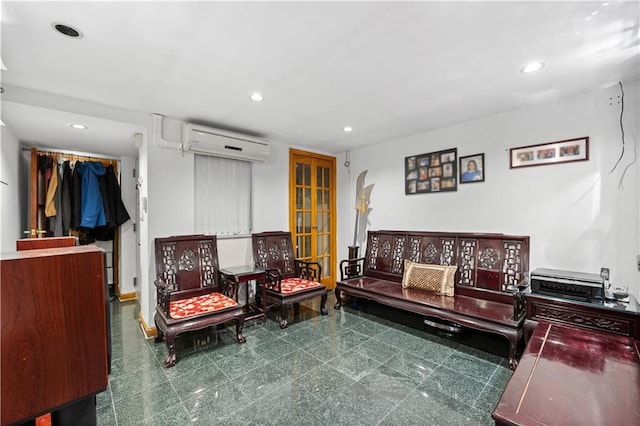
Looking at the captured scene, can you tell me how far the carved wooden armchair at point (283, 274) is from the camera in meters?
3.29

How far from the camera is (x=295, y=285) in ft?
11.6

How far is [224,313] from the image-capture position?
2.75m

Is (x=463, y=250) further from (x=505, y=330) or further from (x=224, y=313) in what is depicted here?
(x=224, y=313)

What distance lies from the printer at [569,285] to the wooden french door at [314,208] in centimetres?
309

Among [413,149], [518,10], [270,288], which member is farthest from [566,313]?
[270,288]

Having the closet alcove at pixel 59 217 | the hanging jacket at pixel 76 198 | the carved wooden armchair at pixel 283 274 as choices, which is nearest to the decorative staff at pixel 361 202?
the carved wooden armchair at pixel 283 274

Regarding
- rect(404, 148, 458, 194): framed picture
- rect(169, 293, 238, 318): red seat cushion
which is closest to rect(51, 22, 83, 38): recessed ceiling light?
rect(169, 293, 238, 318): red seat cushion

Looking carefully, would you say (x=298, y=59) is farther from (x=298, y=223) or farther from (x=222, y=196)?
(x=298, y=223)

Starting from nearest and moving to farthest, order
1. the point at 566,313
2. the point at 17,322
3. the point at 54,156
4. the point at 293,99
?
the point at 17,322 → the point at 566,313 → the point at 293,99 → the point at 54,156

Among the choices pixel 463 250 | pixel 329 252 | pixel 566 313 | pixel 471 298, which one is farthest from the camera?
pixel 329 252

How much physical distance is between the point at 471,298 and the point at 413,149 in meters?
2.13

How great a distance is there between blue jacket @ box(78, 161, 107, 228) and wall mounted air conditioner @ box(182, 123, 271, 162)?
6.10ft

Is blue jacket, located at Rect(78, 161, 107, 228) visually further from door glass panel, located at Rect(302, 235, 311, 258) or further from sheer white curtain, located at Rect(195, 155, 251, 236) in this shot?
door glass panel, located at Rect(302, 235, 311, 258)

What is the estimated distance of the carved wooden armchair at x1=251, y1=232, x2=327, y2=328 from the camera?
3.29 m
